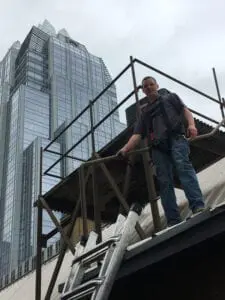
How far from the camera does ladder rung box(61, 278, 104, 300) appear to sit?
148 inches

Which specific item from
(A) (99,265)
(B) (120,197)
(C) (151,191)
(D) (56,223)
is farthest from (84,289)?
(D) (56,223)

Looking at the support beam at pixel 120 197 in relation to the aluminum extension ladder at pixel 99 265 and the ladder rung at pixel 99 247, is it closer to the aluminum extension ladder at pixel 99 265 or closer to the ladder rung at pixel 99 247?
the aluminum extension ladder at pixel 99 265

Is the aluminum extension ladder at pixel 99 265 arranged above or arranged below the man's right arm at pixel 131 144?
below

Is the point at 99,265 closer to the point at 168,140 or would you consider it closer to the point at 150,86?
Answer: the point at 168,140

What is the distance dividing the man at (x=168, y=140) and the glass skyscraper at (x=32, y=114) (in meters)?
67.0

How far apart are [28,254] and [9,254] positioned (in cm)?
482

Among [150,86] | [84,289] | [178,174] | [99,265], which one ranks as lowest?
[84,289]

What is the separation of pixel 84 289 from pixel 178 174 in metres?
1.90

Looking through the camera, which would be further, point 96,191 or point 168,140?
point 96,191

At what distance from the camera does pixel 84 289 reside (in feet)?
12.6

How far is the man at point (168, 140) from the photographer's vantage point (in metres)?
5.12

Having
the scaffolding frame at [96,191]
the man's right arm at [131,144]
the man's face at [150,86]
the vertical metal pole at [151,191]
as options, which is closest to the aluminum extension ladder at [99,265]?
the scaffolding frame at [96,191]

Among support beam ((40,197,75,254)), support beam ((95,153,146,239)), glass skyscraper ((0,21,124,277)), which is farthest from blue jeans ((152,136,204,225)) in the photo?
glass skyscraper ((0,21,124,277))

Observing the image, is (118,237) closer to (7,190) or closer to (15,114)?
(7,190)
